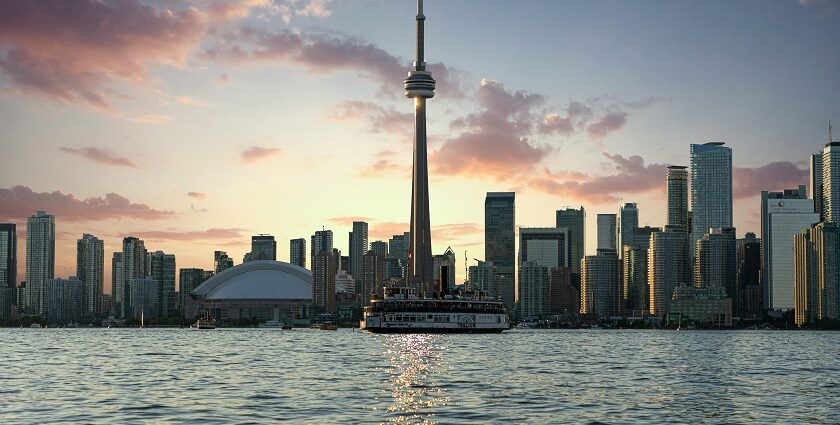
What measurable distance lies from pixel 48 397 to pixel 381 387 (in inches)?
978

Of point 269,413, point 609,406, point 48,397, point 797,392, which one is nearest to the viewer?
point 269,413

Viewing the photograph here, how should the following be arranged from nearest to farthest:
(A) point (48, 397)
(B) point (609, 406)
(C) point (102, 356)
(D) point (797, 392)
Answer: (B) point (609, 406)
(A) point (48, 397)
(D) point (797, 392)
(C) point (102, 356)

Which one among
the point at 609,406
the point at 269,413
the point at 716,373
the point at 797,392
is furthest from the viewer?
the point at 716,373

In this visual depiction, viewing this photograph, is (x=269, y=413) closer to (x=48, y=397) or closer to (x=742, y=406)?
(x=48, y=397)

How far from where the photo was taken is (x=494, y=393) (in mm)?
77938

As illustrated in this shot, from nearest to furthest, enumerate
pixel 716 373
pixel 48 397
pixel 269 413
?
pixel 269 413 < pixel 48 397 < pixel 716 373

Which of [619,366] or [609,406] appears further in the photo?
[619,366]

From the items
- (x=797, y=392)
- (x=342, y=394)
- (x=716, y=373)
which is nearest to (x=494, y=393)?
(x=342, y=394)

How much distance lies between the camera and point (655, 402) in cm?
7225

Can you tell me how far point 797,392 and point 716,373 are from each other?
25690 mm

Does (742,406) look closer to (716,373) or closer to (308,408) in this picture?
(308,408)

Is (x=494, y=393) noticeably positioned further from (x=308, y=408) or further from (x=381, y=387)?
(x=308, y=408)

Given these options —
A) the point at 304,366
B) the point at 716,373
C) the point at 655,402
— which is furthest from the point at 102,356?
the point at 655,402

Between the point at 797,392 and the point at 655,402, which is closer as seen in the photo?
the point at 655,402
